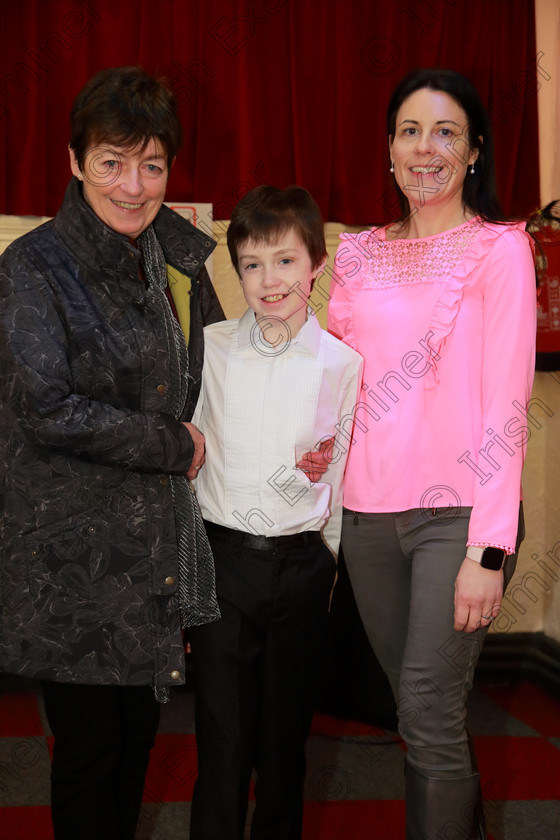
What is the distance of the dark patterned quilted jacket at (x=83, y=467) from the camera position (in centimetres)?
147

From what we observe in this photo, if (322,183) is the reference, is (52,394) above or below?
below

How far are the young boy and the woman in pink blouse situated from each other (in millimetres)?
99

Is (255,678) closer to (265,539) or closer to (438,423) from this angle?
(265,539)

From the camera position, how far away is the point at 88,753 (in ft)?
5.08

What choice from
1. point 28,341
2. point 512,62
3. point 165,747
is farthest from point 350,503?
point 512,62

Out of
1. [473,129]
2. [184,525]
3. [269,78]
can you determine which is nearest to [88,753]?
[184,525]

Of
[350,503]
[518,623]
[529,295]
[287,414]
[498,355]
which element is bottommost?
[518,623]

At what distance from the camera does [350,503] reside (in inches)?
67.8

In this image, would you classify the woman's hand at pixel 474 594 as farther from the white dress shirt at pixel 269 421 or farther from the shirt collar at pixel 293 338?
the shirt collar at pixel 293 338

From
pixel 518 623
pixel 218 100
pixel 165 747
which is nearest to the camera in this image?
pixel 165 747

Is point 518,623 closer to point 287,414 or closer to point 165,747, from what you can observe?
point 165,747

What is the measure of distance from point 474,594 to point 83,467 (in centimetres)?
75

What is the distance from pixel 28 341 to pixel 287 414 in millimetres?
510

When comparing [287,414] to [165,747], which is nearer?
[287,414]
